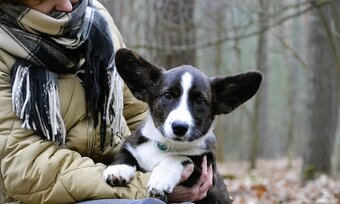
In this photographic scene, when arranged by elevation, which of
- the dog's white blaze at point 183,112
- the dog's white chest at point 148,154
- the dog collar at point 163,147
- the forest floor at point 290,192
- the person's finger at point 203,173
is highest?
the dog's white blaze at point 183,112

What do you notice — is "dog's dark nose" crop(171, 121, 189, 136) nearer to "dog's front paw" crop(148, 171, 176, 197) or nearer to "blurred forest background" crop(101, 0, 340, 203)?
"dog's front paw" crop(148, 171, 176, 197)

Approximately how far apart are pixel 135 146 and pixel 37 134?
625 millimetres

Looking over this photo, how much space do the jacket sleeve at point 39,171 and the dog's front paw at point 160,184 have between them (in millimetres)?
155

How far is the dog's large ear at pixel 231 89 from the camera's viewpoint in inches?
157

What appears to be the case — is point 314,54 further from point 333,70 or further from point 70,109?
point 70,109

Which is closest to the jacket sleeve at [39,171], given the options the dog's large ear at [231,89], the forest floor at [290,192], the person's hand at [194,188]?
the person's hand at [194,188]

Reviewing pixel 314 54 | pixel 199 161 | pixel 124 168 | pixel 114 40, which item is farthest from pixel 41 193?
pixel 314 54

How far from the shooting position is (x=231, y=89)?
402 centimetres

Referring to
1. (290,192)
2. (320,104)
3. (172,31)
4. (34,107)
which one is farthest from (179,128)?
(320,104)

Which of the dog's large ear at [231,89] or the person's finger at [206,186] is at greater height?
the dog's large ear at [231,89]

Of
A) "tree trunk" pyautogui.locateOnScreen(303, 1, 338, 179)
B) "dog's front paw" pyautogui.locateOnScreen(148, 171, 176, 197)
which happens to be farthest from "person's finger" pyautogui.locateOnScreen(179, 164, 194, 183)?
"tree trunk" pyautogui.locateOnScreen(303, 1, 338, 179)

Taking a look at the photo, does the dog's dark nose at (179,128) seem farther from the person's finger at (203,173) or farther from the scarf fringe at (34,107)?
the scarf fringe at (34,107)

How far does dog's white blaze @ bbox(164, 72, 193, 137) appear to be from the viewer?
11.8ft

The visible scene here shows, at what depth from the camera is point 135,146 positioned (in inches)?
155
